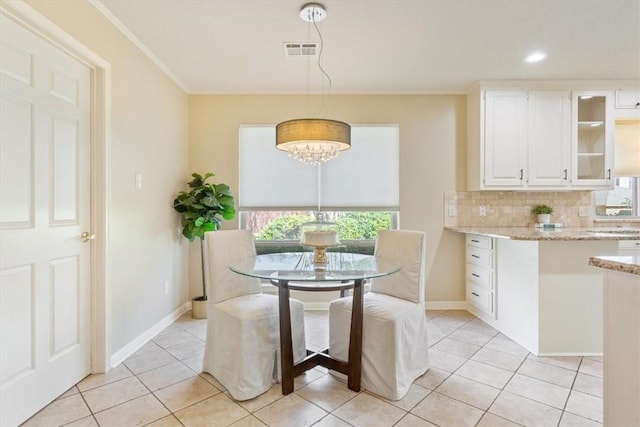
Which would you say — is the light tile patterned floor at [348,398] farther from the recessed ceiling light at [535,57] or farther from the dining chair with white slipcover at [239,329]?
the recessed ceiling light at [535,57]

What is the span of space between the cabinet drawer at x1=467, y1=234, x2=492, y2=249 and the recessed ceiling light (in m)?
1.70

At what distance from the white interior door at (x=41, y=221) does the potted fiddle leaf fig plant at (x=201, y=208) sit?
1.10m

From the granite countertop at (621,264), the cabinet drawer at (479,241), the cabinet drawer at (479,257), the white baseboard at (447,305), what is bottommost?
the white baseboard at (447,305)

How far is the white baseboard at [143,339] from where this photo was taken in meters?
2.34

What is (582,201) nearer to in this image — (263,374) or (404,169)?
(404,169)

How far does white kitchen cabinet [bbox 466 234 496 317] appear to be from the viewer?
3125 millimetres

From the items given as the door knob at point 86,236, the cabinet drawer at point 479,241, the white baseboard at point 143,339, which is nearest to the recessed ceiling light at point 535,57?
the cabinet drawer at point 479,241

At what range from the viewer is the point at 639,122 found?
3.54m

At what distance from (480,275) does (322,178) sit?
6.58ft

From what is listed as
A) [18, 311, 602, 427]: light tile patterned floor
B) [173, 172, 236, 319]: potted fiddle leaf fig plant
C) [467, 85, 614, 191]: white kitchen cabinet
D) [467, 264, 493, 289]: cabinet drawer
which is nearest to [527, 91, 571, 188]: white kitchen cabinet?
[467, 85, 614, 191]: white kitchen cabinet

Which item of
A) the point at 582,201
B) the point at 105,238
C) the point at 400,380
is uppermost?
the point at 582,201

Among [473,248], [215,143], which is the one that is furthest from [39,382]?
[473,248]

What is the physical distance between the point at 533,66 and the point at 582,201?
1733mm

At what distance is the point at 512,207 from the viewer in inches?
144
